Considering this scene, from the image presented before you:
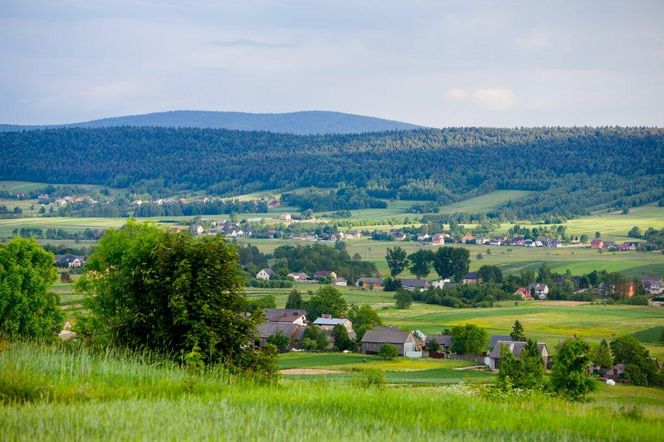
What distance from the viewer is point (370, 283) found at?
113m

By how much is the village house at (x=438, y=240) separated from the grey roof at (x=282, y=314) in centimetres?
7276

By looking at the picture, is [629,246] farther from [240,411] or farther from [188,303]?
[240,411]

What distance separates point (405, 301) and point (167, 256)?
69.0 meters

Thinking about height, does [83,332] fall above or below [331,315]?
above

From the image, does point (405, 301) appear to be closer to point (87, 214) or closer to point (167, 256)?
point (167, 256)

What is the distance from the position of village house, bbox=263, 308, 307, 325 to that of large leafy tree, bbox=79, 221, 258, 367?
51862mm

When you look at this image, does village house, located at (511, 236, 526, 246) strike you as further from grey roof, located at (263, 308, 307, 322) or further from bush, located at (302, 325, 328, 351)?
bush, located at (302, 325, 328, 351)

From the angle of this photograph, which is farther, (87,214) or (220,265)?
(87,214)

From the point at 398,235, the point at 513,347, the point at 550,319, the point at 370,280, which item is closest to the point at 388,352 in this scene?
the point at 513,347

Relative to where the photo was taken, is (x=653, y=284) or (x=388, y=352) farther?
(x=653, y=284)

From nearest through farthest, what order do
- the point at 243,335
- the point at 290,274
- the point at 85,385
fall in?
the point at 85,385 < the point at 243,335 < the point at 290,274

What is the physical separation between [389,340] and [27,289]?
103 feet

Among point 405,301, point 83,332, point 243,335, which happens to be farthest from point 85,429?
point 405,301

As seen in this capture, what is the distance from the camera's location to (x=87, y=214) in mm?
197875
